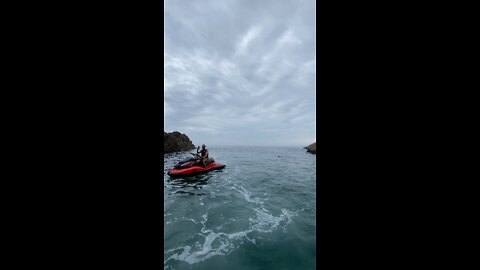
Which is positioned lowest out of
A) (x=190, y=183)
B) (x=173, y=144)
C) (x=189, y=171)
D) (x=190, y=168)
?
(x=190, y=183)

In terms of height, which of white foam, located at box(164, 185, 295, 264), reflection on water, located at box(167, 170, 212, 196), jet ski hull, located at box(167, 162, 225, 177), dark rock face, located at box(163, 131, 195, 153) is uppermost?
dark rock face, located at box(163, 131, 195, 153)

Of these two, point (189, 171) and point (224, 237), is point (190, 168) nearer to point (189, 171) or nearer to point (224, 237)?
point (189, 171)

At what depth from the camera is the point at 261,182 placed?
1917 cm

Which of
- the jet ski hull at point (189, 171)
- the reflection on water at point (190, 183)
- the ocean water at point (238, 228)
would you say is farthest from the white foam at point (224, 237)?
the jet ski hull at point (189, 171)

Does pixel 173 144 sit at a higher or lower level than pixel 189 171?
higher

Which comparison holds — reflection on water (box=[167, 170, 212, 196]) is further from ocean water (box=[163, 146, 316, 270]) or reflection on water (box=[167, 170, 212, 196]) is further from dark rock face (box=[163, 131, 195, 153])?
dark rock face (box=[163, 131, 195, 153])

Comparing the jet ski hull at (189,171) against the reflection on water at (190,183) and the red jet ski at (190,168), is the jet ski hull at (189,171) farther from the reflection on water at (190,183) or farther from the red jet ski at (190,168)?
the reflection on water at (190,183)

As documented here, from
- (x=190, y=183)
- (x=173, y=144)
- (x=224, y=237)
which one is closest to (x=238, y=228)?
(x=224, y=237)

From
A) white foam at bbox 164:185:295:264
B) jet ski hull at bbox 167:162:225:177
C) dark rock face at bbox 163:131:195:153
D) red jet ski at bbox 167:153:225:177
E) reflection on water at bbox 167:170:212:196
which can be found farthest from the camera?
dark rock face at bbox 163:131:195:153

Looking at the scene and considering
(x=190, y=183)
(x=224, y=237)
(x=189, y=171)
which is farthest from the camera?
(x=189, y=171)

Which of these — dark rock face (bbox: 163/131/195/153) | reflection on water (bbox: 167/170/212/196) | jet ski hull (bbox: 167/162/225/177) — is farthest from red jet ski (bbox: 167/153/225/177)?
dark rock face (bbox: 163/131/195/153)

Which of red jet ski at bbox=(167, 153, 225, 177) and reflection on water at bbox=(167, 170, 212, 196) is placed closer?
reflection on water at bbox=(167, 170, 212, 196)
